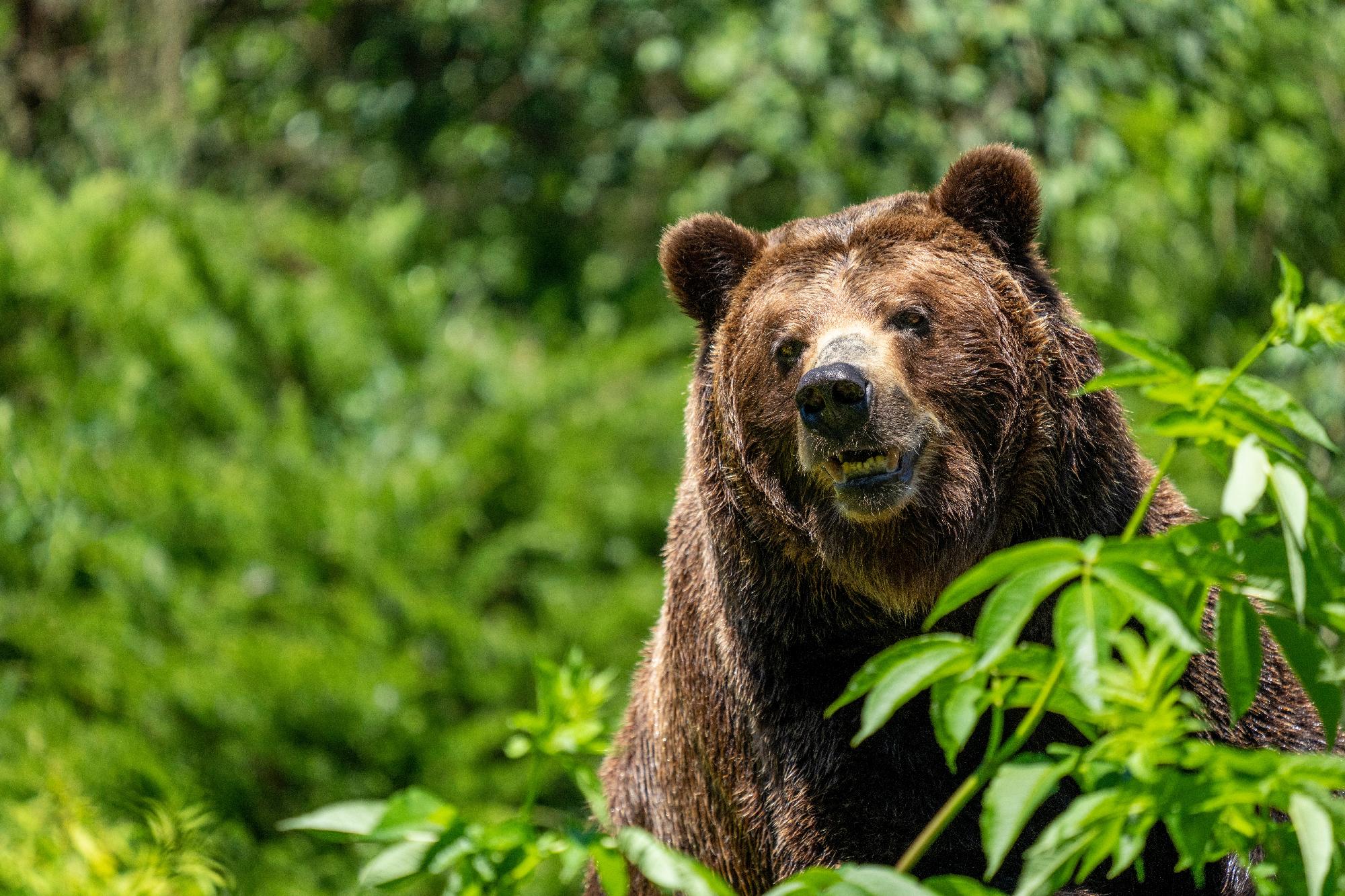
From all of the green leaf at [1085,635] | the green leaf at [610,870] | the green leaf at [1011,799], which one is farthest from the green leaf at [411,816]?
the green leaf at [1085,635]

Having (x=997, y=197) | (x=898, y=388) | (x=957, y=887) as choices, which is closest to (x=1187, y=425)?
(x=957, y=887)

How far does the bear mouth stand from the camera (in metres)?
3.38

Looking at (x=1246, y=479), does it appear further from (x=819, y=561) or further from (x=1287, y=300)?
(x=819, y=561)

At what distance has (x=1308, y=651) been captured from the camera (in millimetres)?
1757

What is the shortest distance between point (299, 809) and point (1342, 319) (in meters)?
7.45

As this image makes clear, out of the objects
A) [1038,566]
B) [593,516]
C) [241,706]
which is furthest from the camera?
[593,516]

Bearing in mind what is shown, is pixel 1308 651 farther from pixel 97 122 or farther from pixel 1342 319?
A: pixel 97 122

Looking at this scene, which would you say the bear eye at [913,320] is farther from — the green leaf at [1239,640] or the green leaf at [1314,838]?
the green leaf at [1314,838]

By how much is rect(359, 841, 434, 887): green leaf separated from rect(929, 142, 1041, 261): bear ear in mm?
2256

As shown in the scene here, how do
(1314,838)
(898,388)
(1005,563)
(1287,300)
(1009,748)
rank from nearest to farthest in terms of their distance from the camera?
(1314,838) < (1005,563) < (1009,748) < (1287,300) < (898,388)

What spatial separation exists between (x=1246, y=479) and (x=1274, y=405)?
11 cm

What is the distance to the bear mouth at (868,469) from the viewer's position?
11.1ft

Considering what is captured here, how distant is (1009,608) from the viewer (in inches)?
65.9

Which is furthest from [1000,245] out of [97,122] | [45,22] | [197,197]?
[45,22]
